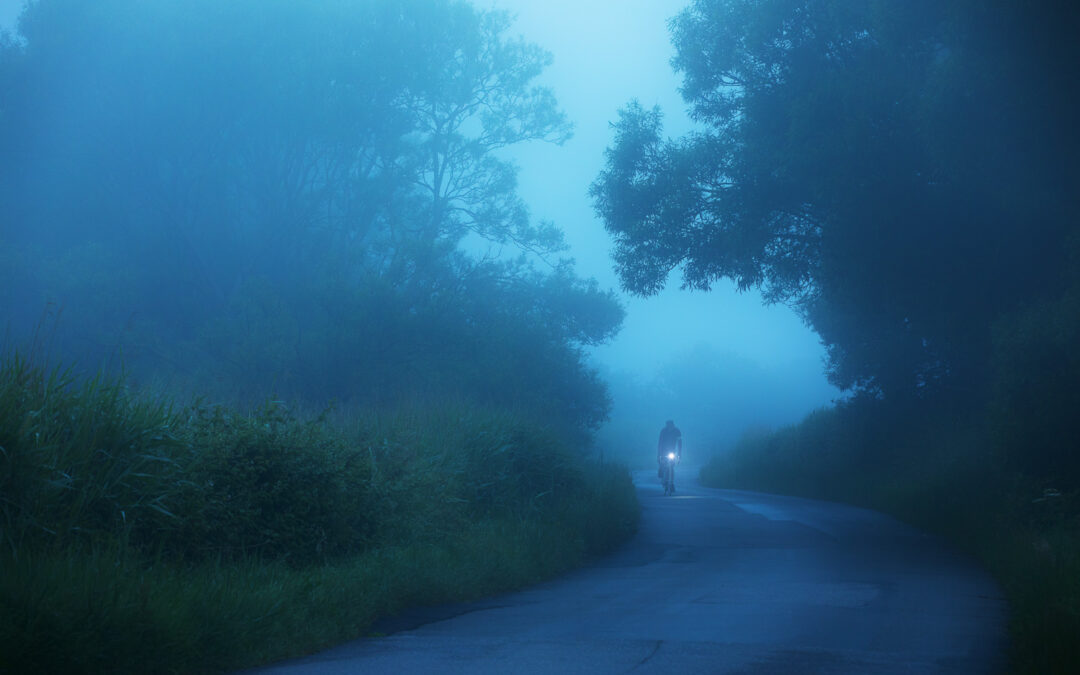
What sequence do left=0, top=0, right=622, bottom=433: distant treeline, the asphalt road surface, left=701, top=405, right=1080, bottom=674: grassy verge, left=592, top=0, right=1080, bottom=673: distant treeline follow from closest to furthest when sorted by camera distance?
the asphalt road surface < left=701, top=405, right=1080, bottom=674: grassy verge < left=592, top=0, right=1080, bottom=673: distant treeline < left=0, top=0, right=622, bottom=433: distant treeline

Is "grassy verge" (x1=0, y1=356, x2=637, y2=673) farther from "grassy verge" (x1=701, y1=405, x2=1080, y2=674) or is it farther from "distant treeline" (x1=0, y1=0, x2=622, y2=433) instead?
"distant treeline" (x1=0, y1=0, x2=622, y2=433)

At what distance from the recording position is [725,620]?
873 cm

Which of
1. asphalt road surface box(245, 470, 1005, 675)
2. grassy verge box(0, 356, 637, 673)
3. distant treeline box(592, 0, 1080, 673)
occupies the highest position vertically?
distant treeline box(592, 0, 1080, 673)

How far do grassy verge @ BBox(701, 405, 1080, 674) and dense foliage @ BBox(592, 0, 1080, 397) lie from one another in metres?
1.78

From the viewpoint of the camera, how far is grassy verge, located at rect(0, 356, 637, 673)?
6.20m

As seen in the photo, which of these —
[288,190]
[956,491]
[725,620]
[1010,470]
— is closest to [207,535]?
[725,620]

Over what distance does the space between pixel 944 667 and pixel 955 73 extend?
1031 cm

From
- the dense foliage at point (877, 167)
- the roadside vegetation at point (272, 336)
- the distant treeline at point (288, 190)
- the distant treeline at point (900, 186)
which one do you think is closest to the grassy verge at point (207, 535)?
the roadside vegetation at point (272, 336)

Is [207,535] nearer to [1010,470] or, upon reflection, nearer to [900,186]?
[1010,470]

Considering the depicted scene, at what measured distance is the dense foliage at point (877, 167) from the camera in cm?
1433

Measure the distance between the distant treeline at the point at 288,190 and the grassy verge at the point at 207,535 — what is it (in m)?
12.9

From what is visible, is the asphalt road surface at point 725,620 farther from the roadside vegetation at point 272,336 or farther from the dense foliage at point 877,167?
the dense foliage at point 877,167

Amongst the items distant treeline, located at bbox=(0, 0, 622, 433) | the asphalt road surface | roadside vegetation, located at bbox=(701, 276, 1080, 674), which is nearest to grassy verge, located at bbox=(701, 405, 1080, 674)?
roadside vegetation, located at bbox=(701, 276, 1080, 674)

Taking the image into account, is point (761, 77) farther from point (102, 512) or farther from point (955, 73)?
point (102, 512)
